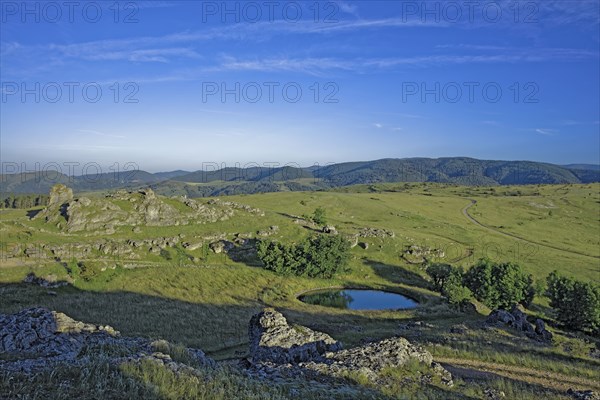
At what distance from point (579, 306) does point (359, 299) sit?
37.4m

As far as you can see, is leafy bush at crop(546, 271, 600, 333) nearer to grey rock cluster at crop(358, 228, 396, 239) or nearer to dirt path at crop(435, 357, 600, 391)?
dirt path at crop(435, 357, 600, 391)

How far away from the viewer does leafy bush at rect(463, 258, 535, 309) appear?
73562 mm

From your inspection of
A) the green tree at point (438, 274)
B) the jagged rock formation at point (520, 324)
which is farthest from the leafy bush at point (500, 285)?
the jagged rock formation at point (520, 324)

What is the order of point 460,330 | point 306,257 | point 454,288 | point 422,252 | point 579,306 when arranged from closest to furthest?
point 460,330, point 579,306, point 454,288, point 306,257, point 422,252

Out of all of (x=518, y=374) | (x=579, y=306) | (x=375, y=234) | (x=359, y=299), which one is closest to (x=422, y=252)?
(x=375, y=234)

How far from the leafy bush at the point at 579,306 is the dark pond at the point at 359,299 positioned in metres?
24.3

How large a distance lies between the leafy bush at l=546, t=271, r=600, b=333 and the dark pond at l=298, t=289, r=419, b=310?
956 inches

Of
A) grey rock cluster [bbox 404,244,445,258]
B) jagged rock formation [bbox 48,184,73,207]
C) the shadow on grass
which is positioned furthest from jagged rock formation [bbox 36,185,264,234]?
grey rock cluster [bbox 404,244,445,258]

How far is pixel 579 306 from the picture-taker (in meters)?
63.5

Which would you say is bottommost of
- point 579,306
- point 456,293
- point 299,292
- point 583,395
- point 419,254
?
point 299,292

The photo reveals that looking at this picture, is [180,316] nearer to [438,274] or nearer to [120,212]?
[120,212]

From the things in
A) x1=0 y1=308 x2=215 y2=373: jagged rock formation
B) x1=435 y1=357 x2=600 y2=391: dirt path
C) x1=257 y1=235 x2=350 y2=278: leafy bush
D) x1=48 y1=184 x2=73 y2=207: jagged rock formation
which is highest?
x1=48 y1=184 x2=73 y2=207: jagged rock formation

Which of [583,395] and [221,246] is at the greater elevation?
[583,395]

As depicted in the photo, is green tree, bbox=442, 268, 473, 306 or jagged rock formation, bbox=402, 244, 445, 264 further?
jagged rock formation, bbox=402, 244, 445, 264
